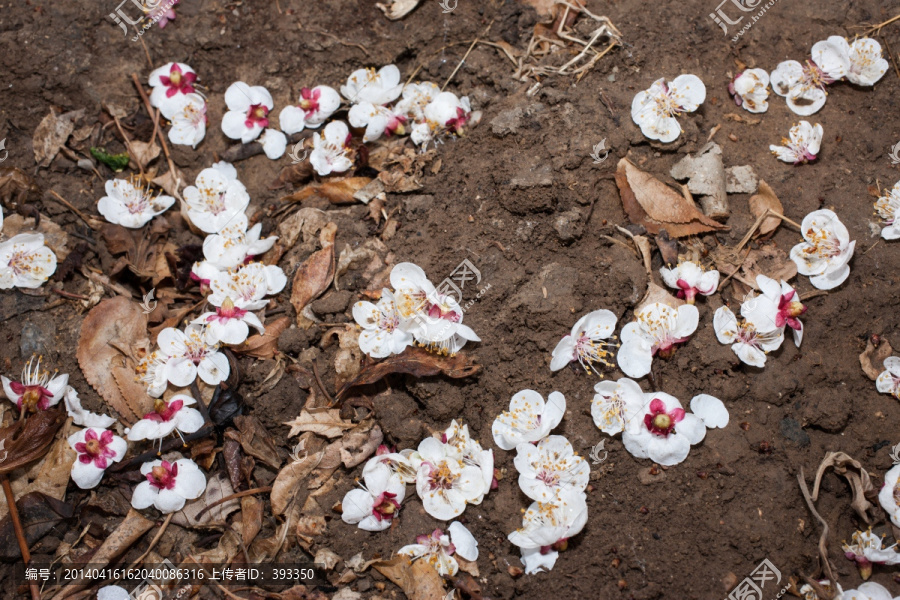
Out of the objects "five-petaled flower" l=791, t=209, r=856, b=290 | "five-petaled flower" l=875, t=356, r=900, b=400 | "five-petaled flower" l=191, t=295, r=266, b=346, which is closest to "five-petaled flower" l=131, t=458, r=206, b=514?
"five-petaled flower" l=191, t=295, r=266, b=346

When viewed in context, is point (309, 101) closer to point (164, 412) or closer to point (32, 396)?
point (164, 412)

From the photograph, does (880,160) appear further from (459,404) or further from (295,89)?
(295,89)

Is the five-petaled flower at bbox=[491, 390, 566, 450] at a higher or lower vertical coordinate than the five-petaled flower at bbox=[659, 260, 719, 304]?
lower

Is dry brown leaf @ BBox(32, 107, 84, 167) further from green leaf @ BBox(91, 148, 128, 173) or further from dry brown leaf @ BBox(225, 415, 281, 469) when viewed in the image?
dry brown leaf @ BBox(225, 415, 281, 469)

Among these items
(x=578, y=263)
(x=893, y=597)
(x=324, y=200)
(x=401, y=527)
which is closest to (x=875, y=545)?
(x=893, y=597)

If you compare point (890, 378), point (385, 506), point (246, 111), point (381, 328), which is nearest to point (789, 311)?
point (890, 378)

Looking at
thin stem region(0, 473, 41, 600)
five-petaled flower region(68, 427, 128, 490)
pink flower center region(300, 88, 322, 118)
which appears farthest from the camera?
pink flower center region(300, 88, 322, 118)
